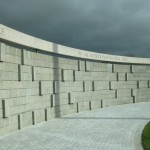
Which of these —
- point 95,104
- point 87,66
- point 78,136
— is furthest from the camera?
point 95,104

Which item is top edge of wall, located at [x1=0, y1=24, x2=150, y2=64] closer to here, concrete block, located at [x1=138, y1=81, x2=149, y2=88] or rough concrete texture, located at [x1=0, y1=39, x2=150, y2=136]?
rough concrete texture, located at [x1=0, y1=39, x2=150, y2=136]

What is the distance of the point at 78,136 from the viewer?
12039mm

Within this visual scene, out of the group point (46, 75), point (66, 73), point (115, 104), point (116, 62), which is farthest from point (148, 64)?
point (46, 75)

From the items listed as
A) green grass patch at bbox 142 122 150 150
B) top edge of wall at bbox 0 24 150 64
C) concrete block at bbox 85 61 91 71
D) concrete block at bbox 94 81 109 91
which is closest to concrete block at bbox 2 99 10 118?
top edge of wall at bbox 0 24 150 64

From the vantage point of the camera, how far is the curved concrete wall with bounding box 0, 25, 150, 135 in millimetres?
13195

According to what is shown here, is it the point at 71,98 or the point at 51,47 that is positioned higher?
the point at 51,47

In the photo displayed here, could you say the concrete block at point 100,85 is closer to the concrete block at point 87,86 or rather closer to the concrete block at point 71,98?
the concrete block at point 87,86

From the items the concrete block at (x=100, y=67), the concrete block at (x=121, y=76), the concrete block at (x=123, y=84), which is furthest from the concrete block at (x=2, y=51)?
the concrete block at (x=121, y=76)

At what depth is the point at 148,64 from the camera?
2919 cm

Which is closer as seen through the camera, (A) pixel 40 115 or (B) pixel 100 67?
(A) pixel 40 115

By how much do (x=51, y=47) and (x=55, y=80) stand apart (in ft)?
5.68

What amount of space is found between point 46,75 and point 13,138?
18.3 feet

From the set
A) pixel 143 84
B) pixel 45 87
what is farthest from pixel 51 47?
pixel 143 84

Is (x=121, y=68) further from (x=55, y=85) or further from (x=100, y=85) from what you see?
(x=55, y=85)
